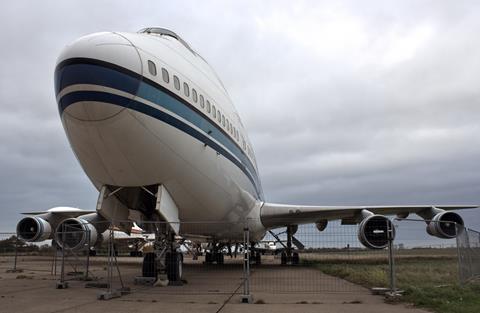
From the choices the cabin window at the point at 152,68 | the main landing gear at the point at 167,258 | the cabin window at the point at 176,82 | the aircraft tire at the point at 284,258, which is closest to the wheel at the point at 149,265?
the main landing gear at the point at 167,258

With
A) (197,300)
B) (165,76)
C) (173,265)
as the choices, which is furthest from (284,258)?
(165,76)

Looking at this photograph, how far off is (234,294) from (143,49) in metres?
5.38

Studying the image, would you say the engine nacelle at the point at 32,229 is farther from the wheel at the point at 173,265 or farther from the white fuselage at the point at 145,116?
the wheel at the point at 173,265

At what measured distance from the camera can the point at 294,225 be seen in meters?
23.0

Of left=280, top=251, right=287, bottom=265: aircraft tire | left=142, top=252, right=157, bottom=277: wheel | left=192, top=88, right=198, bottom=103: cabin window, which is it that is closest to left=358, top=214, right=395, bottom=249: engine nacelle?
left=142, top=252, right=157, bottom=277: wheel

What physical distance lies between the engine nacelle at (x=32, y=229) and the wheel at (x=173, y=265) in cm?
937

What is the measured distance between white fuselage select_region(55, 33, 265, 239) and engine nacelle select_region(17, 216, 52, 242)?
9.23 m

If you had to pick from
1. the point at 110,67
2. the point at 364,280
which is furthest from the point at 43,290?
the point at 364,280

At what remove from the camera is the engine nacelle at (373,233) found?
12766 mm

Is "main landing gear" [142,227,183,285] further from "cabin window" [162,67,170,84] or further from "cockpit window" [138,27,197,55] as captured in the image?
"cockpit window" [138,27,197,55]

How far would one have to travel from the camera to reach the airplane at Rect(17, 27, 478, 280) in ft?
27.2

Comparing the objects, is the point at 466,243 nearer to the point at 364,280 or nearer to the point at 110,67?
the point at 364,280

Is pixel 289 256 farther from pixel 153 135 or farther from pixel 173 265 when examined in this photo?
pixel 153 135

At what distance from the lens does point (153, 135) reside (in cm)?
895
